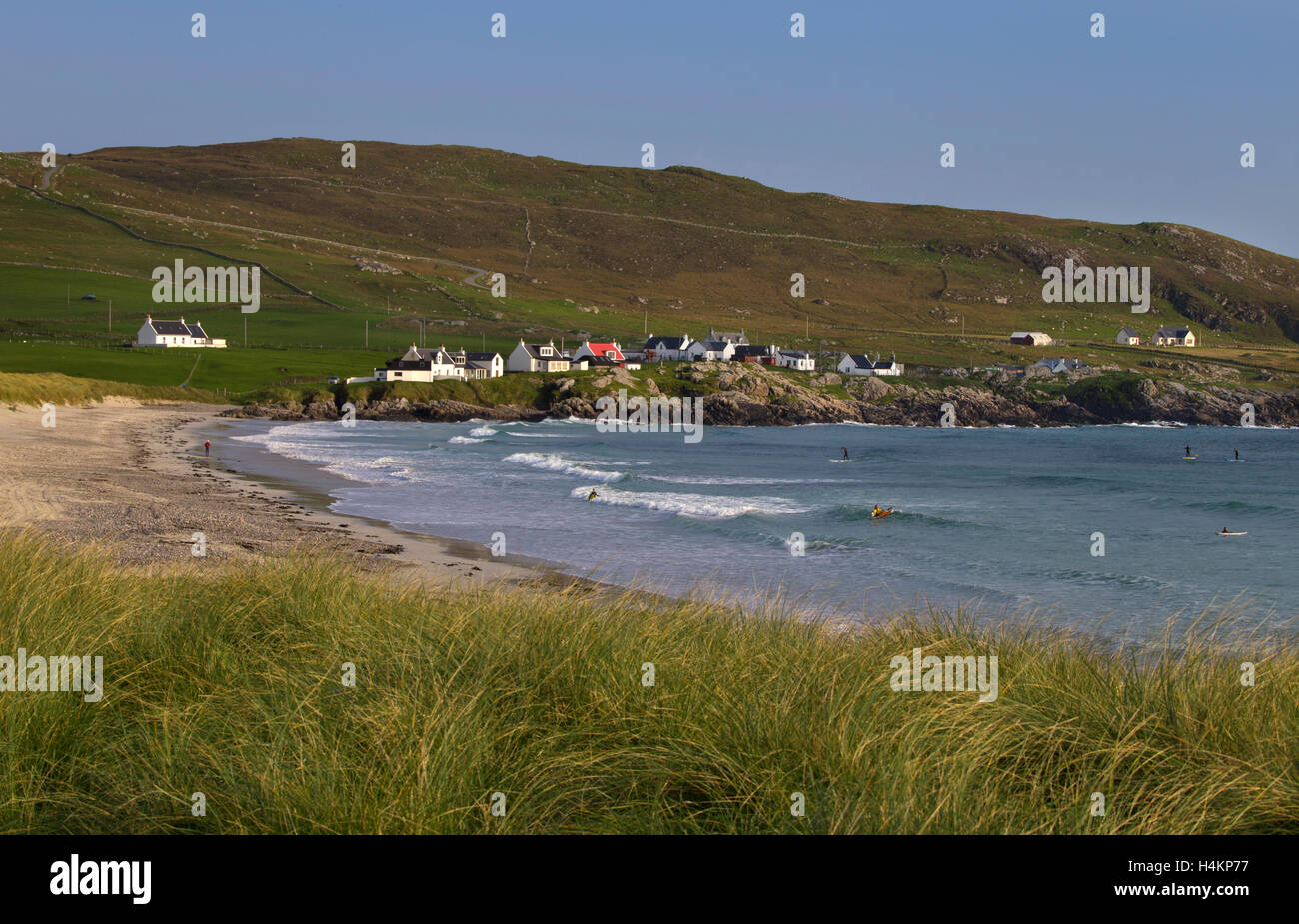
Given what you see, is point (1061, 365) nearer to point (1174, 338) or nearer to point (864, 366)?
point (864, 366)

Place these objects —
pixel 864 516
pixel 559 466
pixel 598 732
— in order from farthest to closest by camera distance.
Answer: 1. pixel 559 466
2. pixel 864 516
3. pixel 598 732

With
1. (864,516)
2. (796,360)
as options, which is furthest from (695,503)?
(796,360)

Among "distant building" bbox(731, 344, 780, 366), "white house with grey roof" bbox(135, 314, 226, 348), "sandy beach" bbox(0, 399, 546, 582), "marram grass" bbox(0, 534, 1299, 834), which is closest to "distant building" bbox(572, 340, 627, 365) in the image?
"distant building" bbox(731, 344, 780, 366)

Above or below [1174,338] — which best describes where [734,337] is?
below

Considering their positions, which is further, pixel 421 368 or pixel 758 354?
pixel 758 354

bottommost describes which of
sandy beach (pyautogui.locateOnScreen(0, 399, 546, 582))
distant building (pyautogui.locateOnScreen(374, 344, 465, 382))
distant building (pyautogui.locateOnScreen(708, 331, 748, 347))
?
sandy beach (pyautogui.locateOnScreen(0, 399, 546, 582))

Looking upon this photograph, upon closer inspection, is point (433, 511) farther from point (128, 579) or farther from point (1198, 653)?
point (1198, 653)

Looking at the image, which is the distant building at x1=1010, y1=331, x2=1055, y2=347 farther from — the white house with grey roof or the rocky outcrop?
the white house with grey roof
